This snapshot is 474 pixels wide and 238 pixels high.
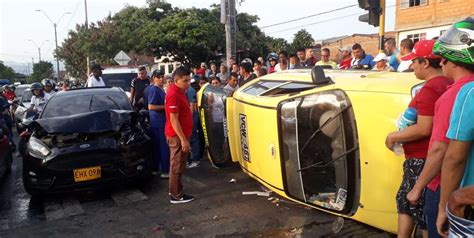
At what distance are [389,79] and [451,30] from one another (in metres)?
1.55

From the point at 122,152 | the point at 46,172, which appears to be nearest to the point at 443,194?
the point at 122,152

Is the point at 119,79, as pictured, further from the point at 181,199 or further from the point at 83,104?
the point at 181,199

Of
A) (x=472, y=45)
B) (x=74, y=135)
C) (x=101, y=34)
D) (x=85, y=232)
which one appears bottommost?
(x=85, y=232)

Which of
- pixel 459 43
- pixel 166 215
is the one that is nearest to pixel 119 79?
pixel 166 215

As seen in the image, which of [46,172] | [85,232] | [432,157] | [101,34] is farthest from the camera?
[101,34]

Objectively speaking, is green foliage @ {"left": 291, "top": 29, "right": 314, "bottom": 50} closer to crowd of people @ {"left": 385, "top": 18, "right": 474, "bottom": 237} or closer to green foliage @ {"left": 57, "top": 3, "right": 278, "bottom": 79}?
green foliage @ {"left": 57, "top": 3, "right": 278, "bottom": 79}

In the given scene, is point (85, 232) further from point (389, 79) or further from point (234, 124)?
point (389, 79)

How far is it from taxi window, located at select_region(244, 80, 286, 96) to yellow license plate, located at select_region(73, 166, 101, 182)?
2054 millimetres

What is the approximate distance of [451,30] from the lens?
1996 millimetres

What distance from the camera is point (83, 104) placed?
633cm

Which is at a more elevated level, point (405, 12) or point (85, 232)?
point (405, 12)

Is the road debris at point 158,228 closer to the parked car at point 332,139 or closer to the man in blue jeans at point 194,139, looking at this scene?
the parked car at point 332,139

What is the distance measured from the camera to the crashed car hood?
5320mm

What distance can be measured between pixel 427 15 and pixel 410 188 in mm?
21574
